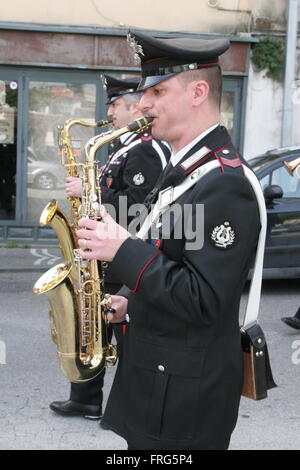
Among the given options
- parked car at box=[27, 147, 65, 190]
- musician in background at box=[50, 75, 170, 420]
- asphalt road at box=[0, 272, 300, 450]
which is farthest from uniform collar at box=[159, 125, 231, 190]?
parked car at box=[27, 147, 65, 190]

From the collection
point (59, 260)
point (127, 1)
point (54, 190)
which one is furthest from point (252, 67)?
point (59, 260)

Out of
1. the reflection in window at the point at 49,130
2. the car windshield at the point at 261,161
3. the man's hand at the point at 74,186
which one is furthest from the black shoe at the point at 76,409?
the reflection in window at the point at 49,130

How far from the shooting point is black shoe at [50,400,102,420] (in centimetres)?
413

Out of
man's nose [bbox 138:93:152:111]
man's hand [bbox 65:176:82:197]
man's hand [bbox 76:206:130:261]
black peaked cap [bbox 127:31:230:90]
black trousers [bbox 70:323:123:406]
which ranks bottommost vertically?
black trousers [bbox 70:323:123:406]

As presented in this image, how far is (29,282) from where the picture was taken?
8.27 meters

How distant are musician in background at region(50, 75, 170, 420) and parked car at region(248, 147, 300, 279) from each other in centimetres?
367

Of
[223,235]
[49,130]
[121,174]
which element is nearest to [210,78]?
[223,235]

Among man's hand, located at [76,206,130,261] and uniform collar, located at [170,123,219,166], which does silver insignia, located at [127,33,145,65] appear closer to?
uniform collar, located at [170,123,219,166]

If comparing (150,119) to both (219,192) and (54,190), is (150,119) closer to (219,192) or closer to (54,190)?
(219,192)

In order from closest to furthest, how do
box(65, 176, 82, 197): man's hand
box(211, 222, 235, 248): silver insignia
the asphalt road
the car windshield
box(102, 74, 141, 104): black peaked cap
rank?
box(211, 222, 235, 248): silver insignia
box(65, 176, 82, 197): man's hand
the asphalt road
box(102, 74, 141, 104): black peaked cap
the car windshield

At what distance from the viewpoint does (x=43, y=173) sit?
1077 centimetres

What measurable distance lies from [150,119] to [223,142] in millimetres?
286

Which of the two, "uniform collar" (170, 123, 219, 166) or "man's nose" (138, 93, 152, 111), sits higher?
"man's nose" (138, 93, 152, 111)

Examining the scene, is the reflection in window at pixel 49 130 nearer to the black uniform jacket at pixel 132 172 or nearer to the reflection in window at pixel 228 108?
the reflection in window at pixel 228 108
